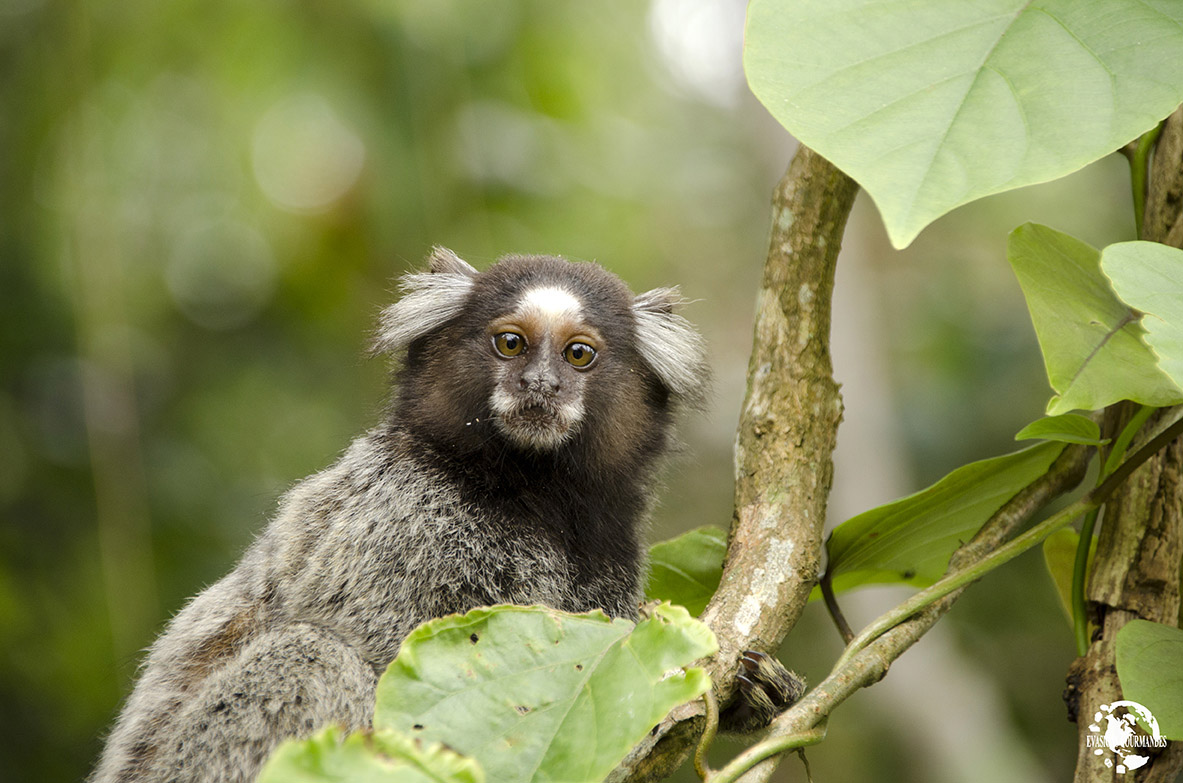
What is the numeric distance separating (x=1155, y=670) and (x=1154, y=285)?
634mm

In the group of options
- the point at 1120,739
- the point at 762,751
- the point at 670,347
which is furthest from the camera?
the point at 670,347

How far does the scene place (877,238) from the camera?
7.08 m

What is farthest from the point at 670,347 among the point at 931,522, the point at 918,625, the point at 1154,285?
the point at 1154,285

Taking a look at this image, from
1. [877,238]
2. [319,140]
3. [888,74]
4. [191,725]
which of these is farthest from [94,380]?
[877,238]

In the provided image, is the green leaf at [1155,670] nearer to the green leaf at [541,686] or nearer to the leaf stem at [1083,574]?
the leaf stem at [1083,574]

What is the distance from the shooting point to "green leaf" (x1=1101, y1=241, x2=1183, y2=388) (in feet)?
3.80

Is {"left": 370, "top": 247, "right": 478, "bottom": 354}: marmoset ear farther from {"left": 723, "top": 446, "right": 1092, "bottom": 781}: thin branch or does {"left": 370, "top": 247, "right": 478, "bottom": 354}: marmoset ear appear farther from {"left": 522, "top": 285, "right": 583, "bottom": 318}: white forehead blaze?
{"left": 723, "top": 446, "right": 1092, "bottom": 781}: thin branch

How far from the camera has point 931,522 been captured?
205cm

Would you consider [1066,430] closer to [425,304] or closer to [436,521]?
[436,521]

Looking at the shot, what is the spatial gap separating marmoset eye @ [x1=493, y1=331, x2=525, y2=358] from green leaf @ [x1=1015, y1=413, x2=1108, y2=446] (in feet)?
4.43

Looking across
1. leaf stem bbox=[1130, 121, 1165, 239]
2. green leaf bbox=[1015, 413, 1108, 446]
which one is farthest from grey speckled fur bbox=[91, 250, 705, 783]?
leaf stem bbox=[1130, 121, 1165, 239]

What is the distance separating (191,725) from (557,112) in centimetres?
374

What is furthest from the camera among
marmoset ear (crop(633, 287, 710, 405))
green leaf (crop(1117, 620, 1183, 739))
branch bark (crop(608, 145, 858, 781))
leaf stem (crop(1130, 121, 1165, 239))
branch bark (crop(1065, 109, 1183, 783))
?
marmoset ear (crop(633, 287, 710, 405))

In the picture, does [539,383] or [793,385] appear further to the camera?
[539,383]
